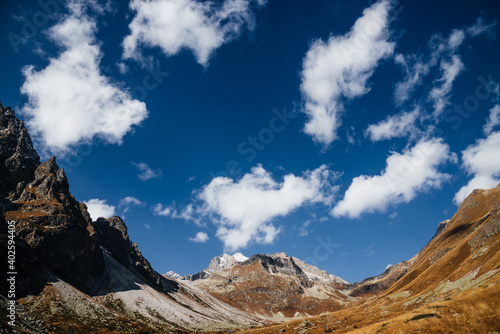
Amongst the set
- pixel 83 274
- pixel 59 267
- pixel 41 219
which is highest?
pixel 41 219

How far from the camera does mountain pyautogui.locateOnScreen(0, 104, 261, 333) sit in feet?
323

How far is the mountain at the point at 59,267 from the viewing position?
98.4m

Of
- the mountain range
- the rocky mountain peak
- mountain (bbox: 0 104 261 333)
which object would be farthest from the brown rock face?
the rocky mountain peak

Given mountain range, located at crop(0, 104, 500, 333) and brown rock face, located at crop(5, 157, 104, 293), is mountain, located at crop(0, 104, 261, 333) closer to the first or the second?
brown rock face, located at crop(5, 157, 104, 293)

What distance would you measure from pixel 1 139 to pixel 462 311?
729ft

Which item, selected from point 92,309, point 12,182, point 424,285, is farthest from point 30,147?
point 424,285

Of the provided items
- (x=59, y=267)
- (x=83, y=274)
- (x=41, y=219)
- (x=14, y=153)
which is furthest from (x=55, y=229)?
(x=14, y=153)

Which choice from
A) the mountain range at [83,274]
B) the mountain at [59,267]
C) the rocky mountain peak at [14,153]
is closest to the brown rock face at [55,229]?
the mountain at [59,267]

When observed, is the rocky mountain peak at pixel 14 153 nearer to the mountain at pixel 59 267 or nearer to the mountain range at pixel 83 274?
the mountain at pixel 59 267

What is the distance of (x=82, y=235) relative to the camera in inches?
6058

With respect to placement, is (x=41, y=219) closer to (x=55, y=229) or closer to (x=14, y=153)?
(x=55, y=229)

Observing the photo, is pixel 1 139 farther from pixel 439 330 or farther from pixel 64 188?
pixel 439 330

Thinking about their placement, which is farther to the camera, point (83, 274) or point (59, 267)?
point (83, 274)

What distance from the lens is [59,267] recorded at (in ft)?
432
